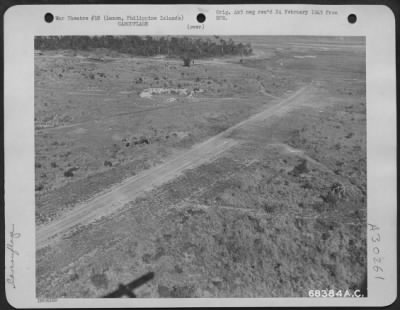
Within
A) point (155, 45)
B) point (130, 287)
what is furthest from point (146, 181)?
point (155, 45)

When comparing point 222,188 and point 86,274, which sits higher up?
point 222,188

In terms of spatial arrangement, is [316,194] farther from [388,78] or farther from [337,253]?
[388,78]

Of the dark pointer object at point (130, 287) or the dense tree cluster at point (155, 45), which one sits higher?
the dense tree cluster at point (155, 45)

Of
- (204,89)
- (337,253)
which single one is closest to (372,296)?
(337,253)

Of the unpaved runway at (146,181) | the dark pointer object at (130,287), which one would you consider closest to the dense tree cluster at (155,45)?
the unpaved runway at (146,181)

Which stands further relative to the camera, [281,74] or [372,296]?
[281,74]

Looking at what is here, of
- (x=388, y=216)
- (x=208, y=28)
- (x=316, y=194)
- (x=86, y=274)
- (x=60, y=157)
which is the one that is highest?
(x=208, y=28)

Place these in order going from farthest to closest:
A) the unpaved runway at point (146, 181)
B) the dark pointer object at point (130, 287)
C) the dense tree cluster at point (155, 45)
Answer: the dense tree cluster at point (155, 45) < the unpaved runway at point (146, 181) < the dark pointer object at point (130, 287)

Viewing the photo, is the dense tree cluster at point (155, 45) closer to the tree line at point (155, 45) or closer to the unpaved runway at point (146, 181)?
the tree line at point (155, 45)
